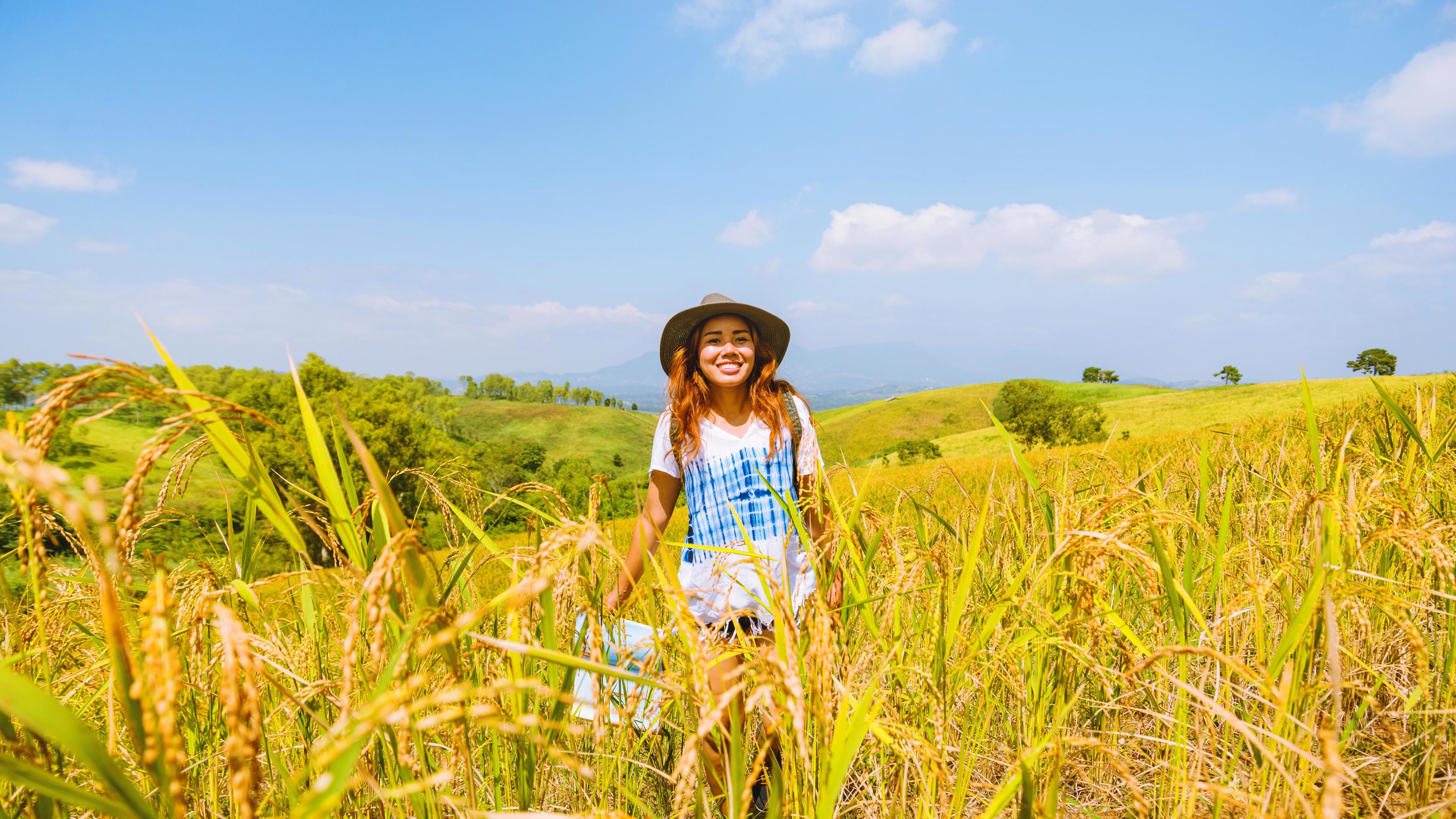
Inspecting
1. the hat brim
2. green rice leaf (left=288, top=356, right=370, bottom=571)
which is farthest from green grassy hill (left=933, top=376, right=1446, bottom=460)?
green rice leaf (left=288, top=356, right=370, bottom=571)

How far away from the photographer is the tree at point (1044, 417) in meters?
31.9

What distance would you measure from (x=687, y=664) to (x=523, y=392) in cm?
13977

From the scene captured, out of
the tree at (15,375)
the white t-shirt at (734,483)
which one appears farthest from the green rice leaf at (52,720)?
the tree at (15,375)

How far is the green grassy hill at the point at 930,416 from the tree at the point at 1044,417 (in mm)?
27711

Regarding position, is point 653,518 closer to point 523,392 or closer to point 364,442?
point 364,442

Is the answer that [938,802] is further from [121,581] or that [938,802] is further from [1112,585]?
[121,581]

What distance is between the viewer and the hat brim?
338 cm

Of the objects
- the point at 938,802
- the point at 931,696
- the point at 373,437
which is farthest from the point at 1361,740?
the point at 373,437

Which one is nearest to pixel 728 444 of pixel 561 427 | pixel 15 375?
pixel 15 375

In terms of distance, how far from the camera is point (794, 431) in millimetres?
3211

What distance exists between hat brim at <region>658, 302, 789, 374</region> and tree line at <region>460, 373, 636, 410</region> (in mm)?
126121

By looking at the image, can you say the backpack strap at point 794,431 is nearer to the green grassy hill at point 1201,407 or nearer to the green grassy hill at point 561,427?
the green grassy hill at point 1201,407

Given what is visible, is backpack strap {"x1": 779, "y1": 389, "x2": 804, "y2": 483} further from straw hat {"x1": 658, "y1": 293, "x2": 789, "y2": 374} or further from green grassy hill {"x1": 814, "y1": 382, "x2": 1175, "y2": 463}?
green grassy hill {"x1": 814, "y1": 382, "x2": 1175, "y2": 463}

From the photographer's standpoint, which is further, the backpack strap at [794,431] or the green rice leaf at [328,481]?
the backpack strap at [794,431]
